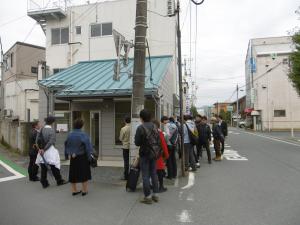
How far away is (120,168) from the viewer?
10453mm

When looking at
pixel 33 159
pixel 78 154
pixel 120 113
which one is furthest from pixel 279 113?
pixel 78 154

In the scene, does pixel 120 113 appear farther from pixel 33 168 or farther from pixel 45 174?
pixel 45 174

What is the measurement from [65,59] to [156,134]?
584 inches

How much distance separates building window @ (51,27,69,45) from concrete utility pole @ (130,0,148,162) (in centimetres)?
1319

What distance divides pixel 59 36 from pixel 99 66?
17.8ft

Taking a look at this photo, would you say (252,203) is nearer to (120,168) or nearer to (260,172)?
(260,172)

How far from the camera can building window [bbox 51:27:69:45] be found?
1952cm

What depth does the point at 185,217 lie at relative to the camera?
5.09 m

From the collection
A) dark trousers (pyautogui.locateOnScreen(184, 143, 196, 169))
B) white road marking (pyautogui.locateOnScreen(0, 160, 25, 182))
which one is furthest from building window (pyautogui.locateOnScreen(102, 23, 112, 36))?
dark trousers (pyautogui.locateOnScreen(184, 143, 196, 169))

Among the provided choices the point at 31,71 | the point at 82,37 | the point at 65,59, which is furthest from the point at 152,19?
the point at 31,71

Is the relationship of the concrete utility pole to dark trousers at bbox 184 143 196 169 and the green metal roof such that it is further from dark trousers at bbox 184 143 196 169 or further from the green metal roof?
the green metal roof

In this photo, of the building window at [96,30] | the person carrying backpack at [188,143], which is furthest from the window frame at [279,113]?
the person carrying backpack at [188,143]

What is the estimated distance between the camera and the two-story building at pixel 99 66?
1251cm

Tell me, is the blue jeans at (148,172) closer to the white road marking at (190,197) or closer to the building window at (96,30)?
the white road marking at (190,197)
